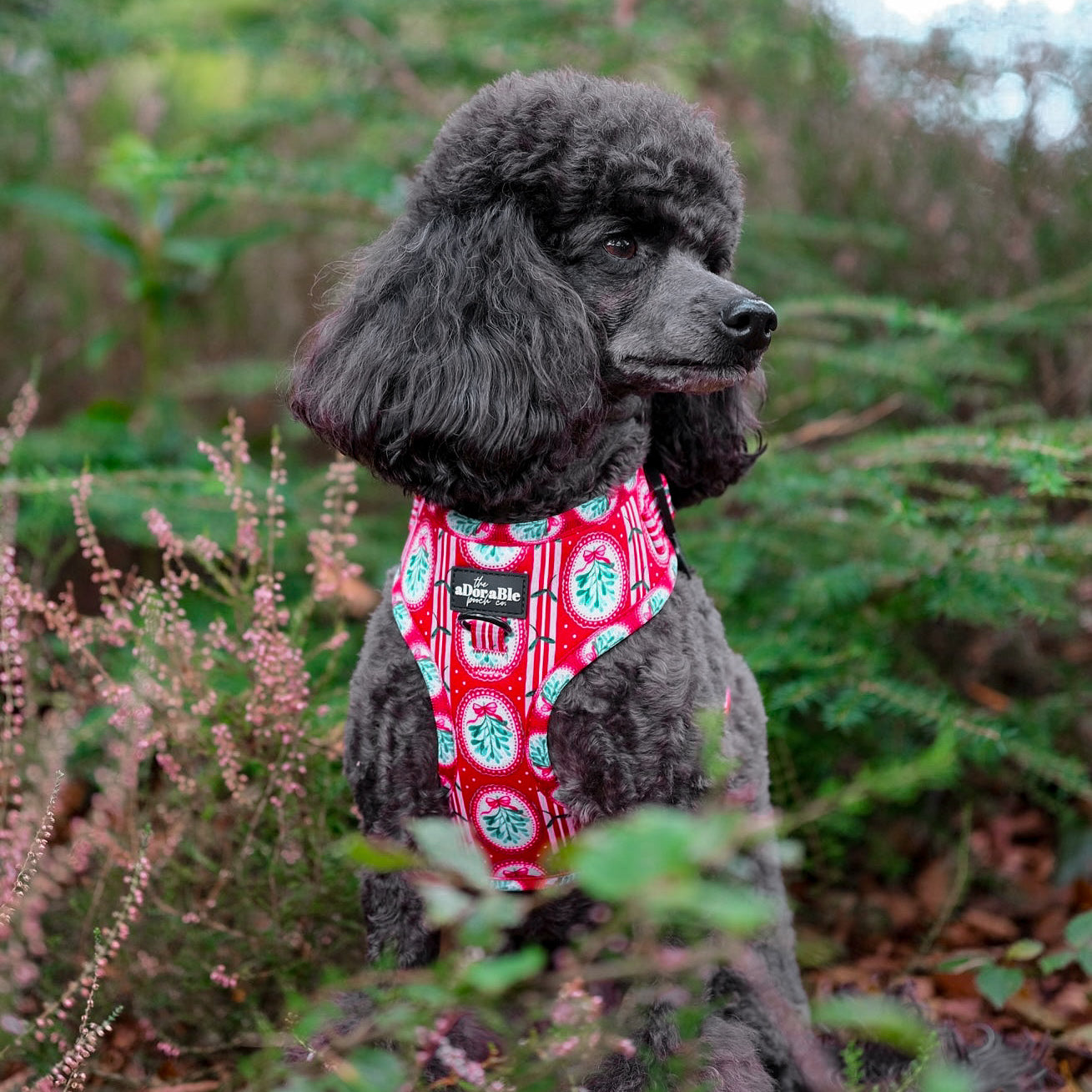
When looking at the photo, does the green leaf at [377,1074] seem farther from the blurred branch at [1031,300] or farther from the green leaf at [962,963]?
the blurred branch at [1031,300]

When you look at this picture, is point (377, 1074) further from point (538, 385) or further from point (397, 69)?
point (397, 69)

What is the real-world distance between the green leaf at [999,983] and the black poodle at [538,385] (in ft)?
1.52

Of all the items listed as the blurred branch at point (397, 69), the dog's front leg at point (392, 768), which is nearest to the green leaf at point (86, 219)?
the blurred branch at point (397, 69)

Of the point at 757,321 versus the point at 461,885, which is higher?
the point at 757,321

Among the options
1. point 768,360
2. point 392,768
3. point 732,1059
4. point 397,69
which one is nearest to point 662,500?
point 392,768

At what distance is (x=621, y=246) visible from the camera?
170cm

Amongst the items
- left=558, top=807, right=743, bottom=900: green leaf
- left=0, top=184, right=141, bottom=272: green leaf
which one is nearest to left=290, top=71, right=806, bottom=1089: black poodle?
left=558, top=807, right=743, bottom=900: green leaf

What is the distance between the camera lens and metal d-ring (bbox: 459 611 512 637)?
1.62m

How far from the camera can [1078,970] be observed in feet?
8.09

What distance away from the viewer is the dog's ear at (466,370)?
1592 millimetres

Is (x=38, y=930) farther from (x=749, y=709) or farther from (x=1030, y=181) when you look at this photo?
(x=1030, y=181)

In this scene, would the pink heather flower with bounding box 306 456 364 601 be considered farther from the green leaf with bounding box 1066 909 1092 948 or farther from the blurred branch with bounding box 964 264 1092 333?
the blurred branch with bounding box 964 264 1092 333

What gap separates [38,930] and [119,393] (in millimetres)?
2836

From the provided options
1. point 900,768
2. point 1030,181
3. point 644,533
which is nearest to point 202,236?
point 1030,181
